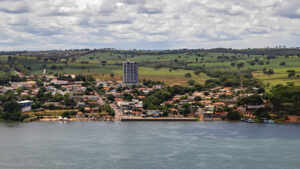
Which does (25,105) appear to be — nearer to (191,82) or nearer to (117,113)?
(117,113)

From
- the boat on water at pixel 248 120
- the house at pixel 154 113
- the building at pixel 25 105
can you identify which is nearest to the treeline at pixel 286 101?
the boat on water at pixel 248 120

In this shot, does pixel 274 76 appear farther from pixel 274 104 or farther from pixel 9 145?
pixel 9 145

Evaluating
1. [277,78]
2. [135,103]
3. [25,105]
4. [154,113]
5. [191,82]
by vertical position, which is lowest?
[154,113]

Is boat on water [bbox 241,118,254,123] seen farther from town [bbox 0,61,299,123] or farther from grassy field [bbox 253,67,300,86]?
grassy field [bbox 253,67,300,86]

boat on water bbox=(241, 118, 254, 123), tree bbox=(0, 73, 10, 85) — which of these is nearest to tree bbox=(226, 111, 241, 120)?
boat on water bbox=(241, 118, 254, 123)

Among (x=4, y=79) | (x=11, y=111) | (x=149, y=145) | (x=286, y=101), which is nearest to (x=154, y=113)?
(x=286, y=101)

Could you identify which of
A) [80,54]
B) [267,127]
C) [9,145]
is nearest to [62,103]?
[9,145]
